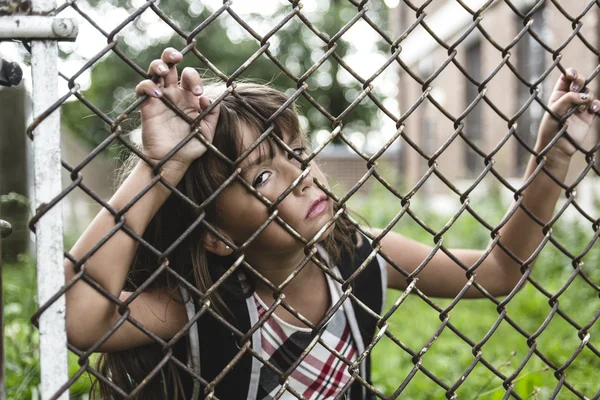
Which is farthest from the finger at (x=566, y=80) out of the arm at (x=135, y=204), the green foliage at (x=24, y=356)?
the green foliage at (x=24, y=356)

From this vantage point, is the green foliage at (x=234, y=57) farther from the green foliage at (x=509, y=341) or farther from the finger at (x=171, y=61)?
the finger at (x=171, y=61)

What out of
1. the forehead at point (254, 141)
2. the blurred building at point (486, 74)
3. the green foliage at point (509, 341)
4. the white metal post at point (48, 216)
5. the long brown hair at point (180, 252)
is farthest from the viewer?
the blurred building at point (486, 74)

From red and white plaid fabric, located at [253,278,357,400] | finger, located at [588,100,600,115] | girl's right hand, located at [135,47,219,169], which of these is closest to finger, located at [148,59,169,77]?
girl's right hand, located at [135,47,219,169]

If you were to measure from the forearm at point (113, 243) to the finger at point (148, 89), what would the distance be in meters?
0.15

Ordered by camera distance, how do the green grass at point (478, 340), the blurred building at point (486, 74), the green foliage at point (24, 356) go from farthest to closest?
the blurred building at point (486, 74) → the green grass at point (478, 340) → the green foliage at point (24, 356)

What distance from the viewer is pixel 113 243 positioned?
112cm

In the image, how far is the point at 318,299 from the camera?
1.80 m

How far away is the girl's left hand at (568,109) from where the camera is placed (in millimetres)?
1600

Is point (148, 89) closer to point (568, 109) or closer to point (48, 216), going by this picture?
point (48, 216)

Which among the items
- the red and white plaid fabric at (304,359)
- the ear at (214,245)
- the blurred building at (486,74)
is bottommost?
the red and white plaid fabric at (304,359)

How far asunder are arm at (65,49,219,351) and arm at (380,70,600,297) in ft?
2.67

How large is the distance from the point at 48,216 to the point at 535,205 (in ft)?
4.49

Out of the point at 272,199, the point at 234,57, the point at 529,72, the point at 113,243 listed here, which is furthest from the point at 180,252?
the point at 234,57

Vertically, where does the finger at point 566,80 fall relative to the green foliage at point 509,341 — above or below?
above
